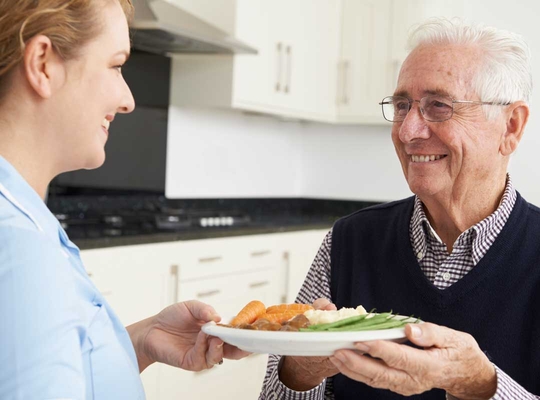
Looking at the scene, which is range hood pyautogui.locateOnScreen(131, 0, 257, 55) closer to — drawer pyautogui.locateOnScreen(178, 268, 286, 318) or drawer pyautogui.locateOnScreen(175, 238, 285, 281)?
drawer pyautogui.locateOnScreen(175, 238, 285, 281)

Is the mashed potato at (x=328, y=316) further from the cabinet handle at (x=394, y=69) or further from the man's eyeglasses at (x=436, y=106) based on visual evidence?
the cabinet handle at (x=394, y=69)

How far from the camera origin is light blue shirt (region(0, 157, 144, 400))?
85cm

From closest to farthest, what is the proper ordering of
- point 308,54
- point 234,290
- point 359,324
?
point 359,324 < point 234,290 < point 308,54

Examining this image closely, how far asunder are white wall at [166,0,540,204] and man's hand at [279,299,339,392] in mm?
3126

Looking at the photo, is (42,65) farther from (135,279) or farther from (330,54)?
(330,54)

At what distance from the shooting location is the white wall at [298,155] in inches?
186

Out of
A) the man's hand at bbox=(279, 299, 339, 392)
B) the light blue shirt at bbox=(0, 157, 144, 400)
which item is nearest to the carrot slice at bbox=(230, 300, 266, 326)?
the man's hand at bbox=(279, 299, 339, 392)

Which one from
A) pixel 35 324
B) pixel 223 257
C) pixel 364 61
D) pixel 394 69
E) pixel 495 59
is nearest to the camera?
pixel 35 324

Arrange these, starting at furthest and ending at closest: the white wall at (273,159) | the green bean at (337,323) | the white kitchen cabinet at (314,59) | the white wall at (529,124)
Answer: the white wall at (529,124)
the white wall at (273,159)
the white kitchen cabinet at (314,59)
the green bean at (337,323)

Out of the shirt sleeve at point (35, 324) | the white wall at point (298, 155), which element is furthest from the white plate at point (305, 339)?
the white wall at point (298, 155)

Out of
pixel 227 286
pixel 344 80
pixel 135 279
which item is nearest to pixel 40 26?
pixel 135 279

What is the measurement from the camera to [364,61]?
5246 mm

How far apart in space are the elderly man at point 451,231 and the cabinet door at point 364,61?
3.45 meters

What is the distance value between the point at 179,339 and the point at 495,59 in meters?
0.91
